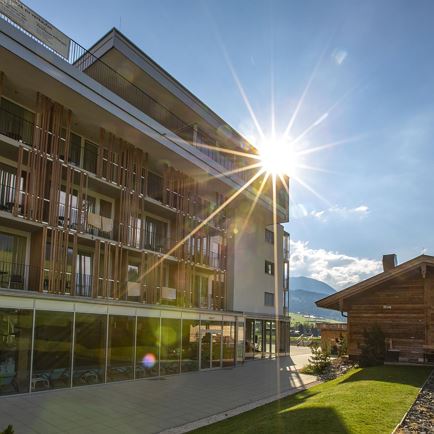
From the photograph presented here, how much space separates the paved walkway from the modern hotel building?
1303mm

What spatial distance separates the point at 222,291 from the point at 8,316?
649 inches

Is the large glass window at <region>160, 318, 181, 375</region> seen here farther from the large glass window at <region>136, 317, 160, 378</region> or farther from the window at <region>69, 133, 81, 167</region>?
the window at <region>69, 133, 81, 167</region>

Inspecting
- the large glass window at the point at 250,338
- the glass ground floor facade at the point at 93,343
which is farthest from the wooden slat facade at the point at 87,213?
the large glass window at the point at 250,338

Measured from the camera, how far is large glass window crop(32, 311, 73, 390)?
1535 cm

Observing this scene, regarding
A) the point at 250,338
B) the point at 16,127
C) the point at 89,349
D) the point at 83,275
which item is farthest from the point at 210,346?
the point at 16,127

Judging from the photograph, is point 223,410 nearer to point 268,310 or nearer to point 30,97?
point 30,97

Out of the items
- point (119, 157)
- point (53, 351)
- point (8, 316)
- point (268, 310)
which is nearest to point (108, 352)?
point (53, 351)

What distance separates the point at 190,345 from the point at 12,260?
32.0 ft

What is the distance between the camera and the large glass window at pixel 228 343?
85.0ft

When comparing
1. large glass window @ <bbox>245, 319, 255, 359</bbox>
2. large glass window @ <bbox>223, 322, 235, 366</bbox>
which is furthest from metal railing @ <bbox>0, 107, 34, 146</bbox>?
large glass window @ <bbox>245, 319, 255, 359</bbox>

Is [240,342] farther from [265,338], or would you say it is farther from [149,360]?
[149,360]

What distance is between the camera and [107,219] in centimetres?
2100

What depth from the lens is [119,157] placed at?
2198 centimetres

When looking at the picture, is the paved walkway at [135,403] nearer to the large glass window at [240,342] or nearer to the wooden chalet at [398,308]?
the wooden chalet at [398,308]
